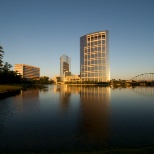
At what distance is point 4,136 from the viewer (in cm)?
2016

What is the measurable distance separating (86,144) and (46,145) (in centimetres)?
409

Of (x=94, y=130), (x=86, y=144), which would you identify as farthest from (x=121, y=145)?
(x=94, y=130)

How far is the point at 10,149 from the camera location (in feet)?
53.3

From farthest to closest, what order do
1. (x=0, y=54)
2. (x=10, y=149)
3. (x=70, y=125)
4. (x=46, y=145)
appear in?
(x=0, y=54), (x=70, y=125), (x=46, y=145), (x=10, y=149)

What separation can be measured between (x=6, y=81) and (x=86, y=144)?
123885 millimetres

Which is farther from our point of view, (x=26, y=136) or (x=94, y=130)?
(x=94, y=130)

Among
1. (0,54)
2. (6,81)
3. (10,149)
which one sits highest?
(0,54)

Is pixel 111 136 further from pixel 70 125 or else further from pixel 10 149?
pixel 10 149

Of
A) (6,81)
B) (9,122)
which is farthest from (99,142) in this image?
(6,81)

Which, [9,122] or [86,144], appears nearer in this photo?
[86,144]

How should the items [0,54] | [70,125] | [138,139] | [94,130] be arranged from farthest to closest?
1. [0,54]
2. [70,125]
3. [94,130]
4. [138,139]

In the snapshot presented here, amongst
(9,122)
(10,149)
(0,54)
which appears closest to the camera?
(10,149)

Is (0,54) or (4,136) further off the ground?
(0,54)

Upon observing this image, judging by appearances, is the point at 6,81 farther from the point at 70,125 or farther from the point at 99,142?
the point at 99,142
